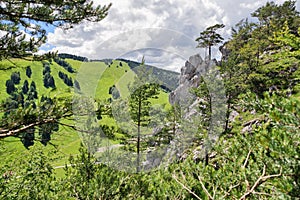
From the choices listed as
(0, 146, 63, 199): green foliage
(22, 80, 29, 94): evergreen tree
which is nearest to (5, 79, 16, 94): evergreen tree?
(22, 80, 29, 94): evergreen tree

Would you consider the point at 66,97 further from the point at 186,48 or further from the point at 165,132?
the point at 165,132

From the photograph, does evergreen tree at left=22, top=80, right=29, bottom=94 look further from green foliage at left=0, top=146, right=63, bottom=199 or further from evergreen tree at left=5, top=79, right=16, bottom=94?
green foliage at left=0, top=146, right=63, bottom=199

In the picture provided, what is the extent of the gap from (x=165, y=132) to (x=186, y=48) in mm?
6763

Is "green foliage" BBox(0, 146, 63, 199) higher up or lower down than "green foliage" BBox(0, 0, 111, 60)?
lower down

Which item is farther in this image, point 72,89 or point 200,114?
point 200,114

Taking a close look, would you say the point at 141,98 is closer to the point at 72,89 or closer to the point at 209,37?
the point at 72,89

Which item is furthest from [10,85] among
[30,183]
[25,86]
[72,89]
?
[30,183]

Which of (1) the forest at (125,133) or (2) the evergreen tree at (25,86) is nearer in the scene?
(1) the forest at (125,133)

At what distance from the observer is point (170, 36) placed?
7.08 metres

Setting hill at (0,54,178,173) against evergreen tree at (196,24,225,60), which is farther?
evergreen tree at (196,24,225,60)

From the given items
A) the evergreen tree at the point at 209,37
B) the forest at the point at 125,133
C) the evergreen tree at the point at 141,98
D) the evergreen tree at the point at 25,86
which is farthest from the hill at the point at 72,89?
the evergreen tree at the point at 25,86

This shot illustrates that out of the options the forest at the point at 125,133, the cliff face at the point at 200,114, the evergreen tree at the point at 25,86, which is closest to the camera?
the forest at the point at 125,133

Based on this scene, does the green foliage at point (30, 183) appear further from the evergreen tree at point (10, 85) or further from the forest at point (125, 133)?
the evergreen tree at point (10, 85)

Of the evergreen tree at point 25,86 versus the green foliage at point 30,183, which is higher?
the evergreen tree at point 25,86
